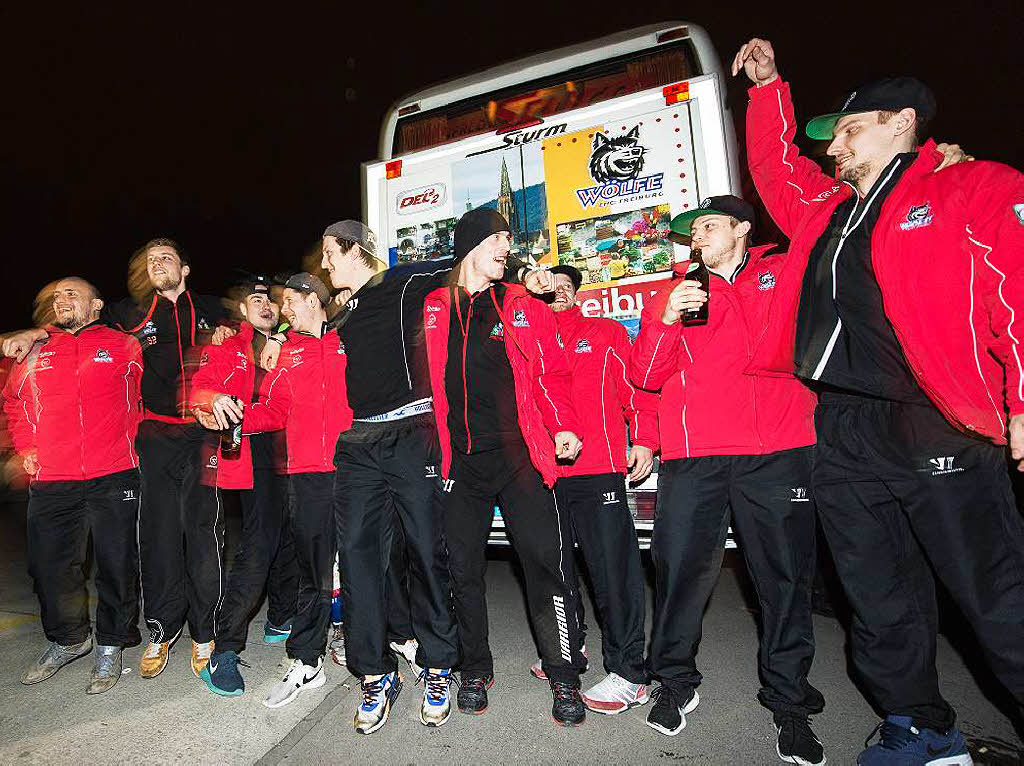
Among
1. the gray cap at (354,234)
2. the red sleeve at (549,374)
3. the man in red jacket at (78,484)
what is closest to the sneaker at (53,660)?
the man in red jacket at (78,484)

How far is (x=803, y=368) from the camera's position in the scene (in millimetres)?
2471

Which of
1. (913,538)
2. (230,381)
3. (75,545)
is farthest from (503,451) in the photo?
(75,545)

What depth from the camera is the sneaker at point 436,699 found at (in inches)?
115

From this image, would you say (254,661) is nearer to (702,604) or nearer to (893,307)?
(702,604)

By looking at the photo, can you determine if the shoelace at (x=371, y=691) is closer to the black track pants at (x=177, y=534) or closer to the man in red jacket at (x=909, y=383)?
the black track pants at (x=177, y=534)

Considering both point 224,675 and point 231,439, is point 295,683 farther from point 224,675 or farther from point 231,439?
point 231,439

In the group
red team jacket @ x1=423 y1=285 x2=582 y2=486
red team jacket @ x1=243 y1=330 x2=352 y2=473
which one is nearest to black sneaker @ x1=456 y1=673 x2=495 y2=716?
red team jacket @ x1=423 y1=285 x2=582 y2=486

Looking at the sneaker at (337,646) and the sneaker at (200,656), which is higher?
the sneaker at (200,656)

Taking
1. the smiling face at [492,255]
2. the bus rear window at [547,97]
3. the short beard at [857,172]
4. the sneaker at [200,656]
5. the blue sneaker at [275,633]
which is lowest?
the blue sneaker at [275,633]

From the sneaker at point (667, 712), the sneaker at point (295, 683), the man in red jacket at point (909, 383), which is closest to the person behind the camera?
the man in red jacket at point (909, 383)

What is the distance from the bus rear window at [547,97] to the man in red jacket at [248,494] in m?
1.94

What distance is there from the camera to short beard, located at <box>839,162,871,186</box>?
2471 mm

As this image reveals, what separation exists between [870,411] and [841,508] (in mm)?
403

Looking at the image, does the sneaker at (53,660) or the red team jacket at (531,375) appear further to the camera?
the sneaker at (53,660)
